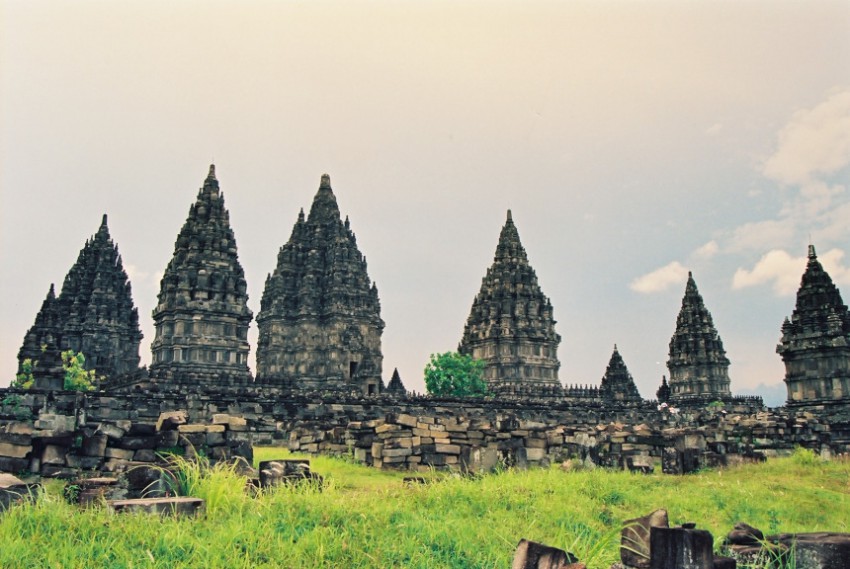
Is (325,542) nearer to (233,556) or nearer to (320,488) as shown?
(233,556)

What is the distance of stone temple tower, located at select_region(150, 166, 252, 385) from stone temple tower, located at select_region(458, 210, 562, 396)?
69.9 ft

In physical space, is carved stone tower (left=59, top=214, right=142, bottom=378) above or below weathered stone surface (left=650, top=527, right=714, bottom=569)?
above

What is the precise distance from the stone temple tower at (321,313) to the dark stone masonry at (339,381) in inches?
5.6

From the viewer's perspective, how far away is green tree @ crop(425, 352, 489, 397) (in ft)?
176

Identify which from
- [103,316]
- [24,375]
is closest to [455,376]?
[103,316]

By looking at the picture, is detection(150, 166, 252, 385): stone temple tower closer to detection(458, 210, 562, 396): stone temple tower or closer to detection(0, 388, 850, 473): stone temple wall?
detection(0, 388, 850, 473): stone temple wall

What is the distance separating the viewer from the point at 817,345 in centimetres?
3316

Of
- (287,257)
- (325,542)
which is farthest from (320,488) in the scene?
(287,257)

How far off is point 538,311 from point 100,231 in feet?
113

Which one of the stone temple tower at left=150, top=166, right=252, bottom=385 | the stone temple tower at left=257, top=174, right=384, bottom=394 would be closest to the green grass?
the stone temple tower at left=150, top=166, right=252, bottom=385

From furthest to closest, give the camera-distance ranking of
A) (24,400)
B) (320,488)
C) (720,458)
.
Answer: (24,400) → (720,458) → (320,488)

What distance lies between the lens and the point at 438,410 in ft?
104

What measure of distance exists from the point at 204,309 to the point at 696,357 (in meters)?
39.2

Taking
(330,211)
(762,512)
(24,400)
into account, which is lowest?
(762,512)
